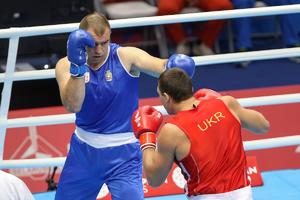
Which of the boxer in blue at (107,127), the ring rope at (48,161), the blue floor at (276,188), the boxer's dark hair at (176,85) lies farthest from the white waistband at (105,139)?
the blue floor at (276,188)

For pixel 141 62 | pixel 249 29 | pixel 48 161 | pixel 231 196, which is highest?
pixel 141 62

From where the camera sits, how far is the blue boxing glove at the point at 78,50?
3.36 m

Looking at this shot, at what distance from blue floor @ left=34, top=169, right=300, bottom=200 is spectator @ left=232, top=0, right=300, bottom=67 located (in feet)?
6.71

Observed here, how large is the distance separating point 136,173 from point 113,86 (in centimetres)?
49

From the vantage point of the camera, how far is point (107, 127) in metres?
3.72

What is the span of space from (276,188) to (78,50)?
2.18 meters

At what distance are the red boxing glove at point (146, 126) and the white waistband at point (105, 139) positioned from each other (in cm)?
58

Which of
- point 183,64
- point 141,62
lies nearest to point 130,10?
point 141,62

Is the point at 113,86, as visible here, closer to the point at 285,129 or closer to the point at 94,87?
the point at 94,87

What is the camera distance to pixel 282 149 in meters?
5.43

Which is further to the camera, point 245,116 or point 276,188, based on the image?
point 276,188

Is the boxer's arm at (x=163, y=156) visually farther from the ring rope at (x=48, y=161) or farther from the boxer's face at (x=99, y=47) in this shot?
the ring rope at (x=48, y=161)

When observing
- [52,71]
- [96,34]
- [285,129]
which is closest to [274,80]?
[285,129]

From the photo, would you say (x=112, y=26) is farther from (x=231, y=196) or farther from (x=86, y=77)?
(x=231, y=196)
